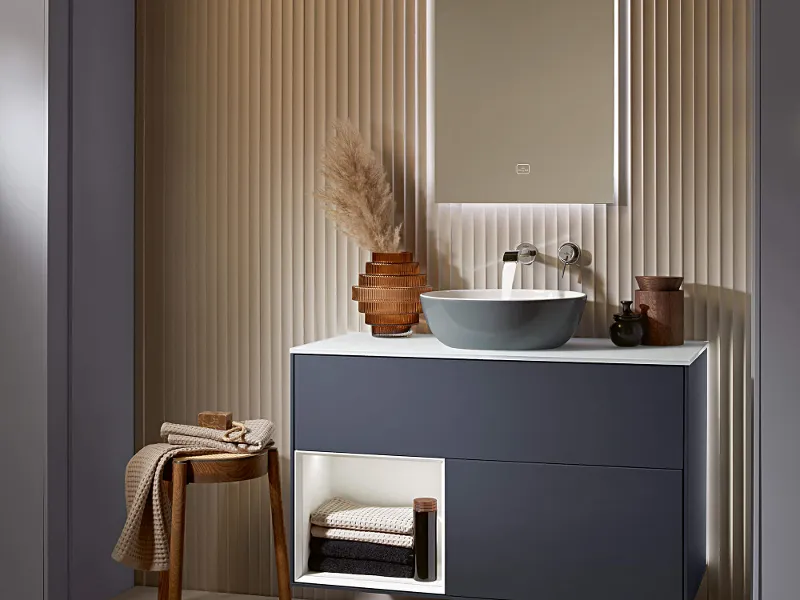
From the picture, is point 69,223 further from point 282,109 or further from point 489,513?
point 489,513

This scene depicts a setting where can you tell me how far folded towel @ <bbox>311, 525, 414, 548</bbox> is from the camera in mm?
2512

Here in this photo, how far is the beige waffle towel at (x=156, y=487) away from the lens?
2.55 meters

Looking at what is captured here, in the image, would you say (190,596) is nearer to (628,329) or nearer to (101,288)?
(101,288)

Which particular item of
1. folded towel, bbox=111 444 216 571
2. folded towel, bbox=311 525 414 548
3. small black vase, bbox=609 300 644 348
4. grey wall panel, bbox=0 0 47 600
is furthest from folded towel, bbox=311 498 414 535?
grey wall panel, bbox=0 0 47 600

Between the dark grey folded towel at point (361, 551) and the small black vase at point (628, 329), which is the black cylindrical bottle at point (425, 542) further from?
the small black vase at point (628, 329)

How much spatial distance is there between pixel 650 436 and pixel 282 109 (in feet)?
4.98

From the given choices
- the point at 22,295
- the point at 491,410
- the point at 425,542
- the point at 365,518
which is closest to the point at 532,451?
the point at 491,410

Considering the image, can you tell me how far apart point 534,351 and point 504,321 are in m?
0.11

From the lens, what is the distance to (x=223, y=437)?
2600mm

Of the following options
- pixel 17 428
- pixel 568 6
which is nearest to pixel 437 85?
pixel 568 6

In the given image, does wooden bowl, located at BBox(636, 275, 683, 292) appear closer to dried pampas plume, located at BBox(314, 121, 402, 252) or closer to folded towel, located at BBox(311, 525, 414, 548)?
dried pampas plume, located at BBox(314, 121, 402, 252)

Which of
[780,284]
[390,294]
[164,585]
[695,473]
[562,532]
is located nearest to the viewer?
[780,284]

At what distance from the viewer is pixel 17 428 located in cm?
276

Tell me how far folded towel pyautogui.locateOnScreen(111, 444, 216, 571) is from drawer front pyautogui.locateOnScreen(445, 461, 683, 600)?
0.72m
